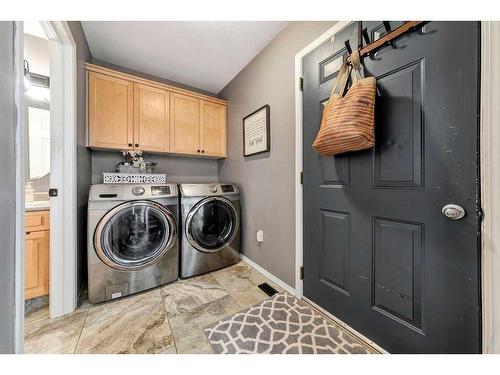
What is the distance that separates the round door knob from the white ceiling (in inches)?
69.5

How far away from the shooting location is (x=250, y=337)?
3.63 feet

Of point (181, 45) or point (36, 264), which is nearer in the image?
point (36, 264)

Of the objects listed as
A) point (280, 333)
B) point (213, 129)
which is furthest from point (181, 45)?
point (280, 333)

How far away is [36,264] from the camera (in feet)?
4.45

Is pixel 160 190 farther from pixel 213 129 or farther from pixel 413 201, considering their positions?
pixel 413 201

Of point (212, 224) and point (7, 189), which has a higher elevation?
point (7, 189)

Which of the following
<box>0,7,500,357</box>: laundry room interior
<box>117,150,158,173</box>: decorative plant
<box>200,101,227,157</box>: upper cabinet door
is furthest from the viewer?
<box>200,101,227,157</box>: upper cabinet door

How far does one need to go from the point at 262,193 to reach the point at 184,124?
1.32 meters

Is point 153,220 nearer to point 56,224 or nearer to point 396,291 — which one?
point 56,224

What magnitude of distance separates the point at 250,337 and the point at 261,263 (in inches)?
31.6

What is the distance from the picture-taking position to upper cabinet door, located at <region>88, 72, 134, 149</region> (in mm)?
1746

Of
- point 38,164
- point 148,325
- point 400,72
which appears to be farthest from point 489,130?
point 38,164

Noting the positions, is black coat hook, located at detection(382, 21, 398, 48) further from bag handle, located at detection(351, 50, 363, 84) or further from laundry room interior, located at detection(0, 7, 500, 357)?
bag handle, located at detection(351, 50, 363, 84)

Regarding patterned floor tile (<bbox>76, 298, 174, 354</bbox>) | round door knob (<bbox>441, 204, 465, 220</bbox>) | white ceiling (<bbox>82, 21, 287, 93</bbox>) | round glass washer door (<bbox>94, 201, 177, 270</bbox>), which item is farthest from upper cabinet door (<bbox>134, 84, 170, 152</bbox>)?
round door knob (<bbox>441, 204, 465, 220</bbox>)
